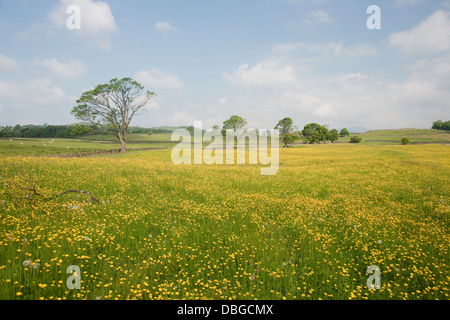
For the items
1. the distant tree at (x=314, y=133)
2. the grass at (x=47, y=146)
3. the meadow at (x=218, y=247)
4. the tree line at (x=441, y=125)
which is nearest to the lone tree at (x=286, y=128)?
the distant tree at (x=314, y=133)

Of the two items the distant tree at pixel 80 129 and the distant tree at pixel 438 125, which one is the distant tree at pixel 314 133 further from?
the distant tree at pixel 438 125

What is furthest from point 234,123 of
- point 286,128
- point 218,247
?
point 218,247

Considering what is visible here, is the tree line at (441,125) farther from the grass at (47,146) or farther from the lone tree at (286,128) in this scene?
the grass at (47,146)

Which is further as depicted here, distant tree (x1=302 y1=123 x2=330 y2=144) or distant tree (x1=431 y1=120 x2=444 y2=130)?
distant tree (x1=431 y1=120 x2=444 y2=130)

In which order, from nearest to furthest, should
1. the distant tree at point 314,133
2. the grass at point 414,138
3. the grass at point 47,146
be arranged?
the grass at point 47,146
the grass at point 414,138
the distant tree at point 314,133

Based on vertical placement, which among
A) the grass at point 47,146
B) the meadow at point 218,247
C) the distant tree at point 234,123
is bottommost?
the meadow at point 218,247

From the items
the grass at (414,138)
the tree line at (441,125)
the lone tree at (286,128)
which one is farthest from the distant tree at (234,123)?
the tree line at (441,125)

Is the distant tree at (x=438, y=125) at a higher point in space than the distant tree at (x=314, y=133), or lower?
higher

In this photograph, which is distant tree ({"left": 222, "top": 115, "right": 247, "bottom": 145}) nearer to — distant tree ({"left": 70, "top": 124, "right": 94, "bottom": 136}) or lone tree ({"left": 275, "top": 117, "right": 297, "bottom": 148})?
lone tree ({"left": 275, "top": 117, "right": 297, "bottom": 148})

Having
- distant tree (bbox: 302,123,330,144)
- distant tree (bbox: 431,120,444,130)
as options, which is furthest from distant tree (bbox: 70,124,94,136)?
distant tree (bbox: 431,120,444,130)

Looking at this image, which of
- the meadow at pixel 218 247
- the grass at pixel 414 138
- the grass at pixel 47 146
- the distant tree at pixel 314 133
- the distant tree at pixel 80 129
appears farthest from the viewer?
the distant tree at pixel 314 133

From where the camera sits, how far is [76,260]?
457 centimetres

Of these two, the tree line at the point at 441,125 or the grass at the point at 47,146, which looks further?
the tree line at the point at 441,125

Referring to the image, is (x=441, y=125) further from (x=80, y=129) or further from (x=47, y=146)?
(x=47, y=146)
